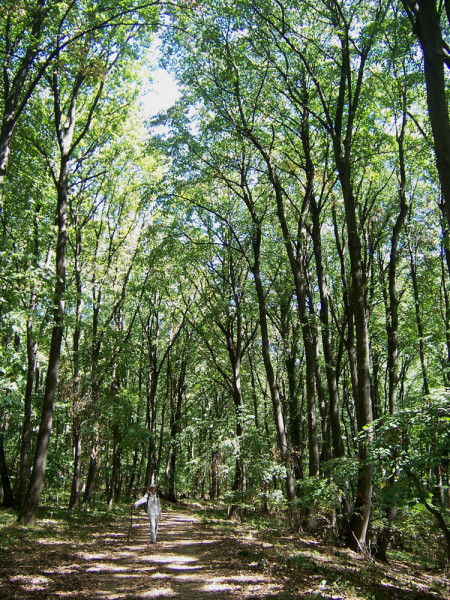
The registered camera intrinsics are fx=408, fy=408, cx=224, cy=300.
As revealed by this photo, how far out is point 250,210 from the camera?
48.8ft

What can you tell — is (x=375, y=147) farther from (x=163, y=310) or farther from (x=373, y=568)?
(x=163, y=310)

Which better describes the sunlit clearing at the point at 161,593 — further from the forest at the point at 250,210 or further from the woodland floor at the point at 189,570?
the forest at the point at 250,210

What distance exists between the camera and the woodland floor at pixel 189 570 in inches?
245

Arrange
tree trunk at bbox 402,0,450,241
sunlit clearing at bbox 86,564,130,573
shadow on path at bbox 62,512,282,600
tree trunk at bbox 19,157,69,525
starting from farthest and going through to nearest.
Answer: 1. tree trunk at bbox 19,157,69,525
2. sunlit clearing at bbox 86,564,130,573
3. shadow on path at bbox 62,512,282,600
4. tree trunk at bbox 402,0,450,241

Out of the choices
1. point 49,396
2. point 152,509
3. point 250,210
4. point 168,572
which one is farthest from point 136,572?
point 250,210

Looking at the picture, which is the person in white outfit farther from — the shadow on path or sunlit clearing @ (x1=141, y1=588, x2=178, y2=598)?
sunlit clearing @ (x1=141, y1=588, x2=178, y2=598)

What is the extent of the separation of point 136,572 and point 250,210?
11.3 meters

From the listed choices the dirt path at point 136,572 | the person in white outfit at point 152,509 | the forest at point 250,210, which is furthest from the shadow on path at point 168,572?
the forest at point 250,210

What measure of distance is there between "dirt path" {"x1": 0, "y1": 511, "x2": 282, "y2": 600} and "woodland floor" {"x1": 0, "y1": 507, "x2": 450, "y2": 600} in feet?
0.05

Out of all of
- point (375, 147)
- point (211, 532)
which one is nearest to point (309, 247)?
point (375, 147)

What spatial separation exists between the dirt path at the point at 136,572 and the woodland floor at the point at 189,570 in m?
0.02

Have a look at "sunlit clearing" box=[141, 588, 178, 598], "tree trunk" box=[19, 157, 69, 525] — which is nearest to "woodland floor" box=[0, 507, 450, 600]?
"sunlit clearing" box=[141, 588, 178, 598]

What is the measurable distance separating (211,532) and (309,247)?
10881 millimetres

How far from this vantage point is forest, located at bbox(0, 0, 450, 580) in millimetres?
8391
